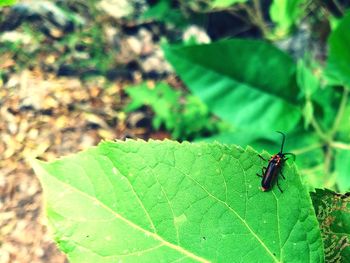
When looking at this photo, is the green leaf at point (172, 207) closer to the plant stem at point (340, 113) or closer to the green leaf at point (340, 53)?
the green leaf at point (340, 53)

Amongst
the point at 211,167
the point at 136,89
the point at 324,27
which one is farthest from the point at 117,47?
the point at 211,167

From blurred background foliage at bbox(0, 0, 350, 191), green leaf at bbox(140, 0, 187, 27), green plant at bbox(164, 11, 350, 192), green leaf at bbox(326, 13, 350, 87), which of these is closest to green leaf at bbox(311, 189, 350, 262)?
blurred background foliage at bbox(0, 0, 350, 191)

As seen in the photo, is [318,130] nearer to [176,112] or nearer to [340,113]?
[340,113]

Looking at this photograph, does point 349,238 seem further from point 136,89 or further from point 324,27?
point 324,27

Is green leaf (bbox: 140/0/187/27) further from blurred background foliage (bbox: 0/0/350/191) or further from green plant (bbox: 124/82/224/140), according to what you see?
green plant (bbox: 124/82/224/140)

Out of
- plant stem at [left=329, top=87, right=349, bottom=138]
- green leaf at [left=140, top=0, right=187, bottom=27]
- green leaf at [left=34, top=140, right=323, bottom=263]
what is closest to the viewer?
green leaf at [left=34, top=140, right=323, bottom=263]

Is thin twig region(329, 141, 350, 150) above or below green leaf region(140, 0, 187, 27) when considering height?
below

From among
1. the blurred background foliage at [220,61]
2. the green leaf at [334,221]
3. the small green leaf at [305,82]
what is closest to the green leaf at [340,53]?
the blurred background foliage at [220,61]
